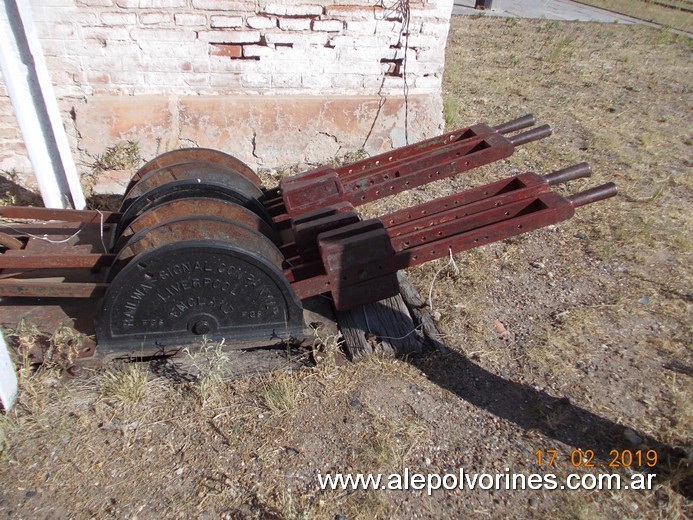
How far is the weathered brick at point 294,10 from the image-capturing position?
13.7 feet

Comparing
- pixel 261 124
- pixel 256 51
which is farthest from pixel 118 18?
pixel 261 124

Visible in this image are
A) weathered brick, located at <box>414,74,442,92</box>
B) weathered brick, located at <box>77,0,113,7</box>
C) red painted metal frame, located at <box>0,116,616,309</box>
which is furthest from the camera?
weathered brick, located at <box>414,74,442,92</box>

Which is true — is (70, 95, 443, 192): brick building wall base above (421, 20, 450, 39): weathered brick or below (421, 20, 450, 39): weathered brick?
below

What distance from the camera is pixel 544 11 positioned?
12422 mm

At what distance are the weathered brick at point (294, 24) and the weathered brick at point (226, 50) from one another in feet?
1.29

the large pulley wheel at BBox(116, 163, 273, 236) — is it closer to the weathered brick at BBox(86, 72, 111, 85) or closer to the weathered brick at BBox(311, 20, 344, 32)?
the weathered brick at BBox(86, 72, 111, 85)

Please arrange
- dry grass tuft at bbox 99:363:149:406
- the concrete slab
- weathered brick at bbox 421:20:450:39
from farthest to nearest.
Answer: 1. the concrete slab
2. weathered brick at bbox 421:20:450:39
3. dry grass tuft at bbox 99:363:149:406

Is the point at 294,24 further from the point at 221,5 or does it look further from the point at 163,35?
the point at 163,35

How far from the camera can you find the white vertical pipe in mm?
3406

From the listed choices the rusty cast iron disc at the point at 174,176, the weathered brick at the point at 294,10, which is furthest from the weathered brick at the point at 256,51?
the rusty cast iron disc at the point at 174,176

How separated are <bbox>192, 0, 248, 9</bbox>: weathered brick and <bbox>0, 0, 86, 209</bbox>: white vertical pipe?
47.5 inches

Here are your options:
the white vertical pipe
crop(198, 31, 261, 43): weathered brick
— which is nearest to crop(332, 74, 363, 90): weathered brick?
crop(198, 31, 261, 43): weathered brick

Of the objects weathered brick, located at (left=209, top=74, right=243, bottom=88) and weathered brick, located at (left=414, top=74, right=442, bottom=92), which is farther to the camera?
weathered brick, located at (left=414, top=74, right=442, bottom=92)

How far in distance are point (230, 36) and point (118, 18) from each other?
85cm
